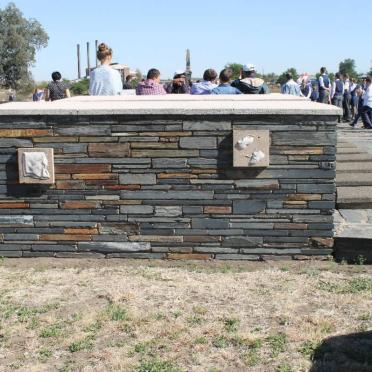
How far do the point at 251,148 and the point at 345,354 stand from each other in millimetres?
2094

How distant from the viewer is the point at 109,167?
18.1 ft

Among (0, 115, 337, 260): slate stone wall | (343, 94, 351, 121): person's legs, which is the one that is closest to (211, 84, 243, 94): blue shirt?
(0, 115, 337, 260): slate stone wall

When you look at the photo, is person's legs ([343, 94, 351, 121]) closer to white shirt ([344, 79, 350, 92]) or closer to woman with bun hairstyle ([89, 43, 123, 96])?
white shirt ([344, 79, 350, 92])

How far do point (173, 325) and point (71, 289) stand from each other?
1.14 m

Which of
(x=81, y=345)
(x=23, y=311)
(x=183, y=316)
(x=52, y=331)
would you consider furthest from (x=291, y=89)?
(x=81, y=345)

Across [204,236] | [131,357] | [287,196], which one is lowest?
[131,357]

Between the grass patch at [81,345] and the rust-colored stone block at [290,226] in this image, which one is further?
the rust-colored stone block at [290,226]

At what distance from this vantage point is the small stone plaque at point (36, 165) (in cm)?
545

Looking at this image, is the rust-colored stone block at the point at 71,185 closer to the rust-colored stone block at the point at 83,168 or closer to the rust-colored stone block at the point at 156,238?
the rust-colored stone block at the point at 83,168

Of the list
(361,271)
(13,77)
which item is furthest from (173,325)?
(13,77)

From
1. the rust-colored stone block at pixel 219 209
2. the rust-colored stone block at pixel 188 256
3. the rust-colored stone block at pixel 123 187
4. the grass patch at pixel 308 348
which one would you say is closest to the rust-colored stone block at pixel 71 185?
the rust-colored stone block at pixel 123 187

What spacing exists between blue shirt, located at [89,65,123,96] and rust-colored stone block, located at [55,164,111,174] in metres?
2.04

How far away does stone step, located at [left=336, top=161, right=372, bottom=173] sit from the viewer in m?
7.48

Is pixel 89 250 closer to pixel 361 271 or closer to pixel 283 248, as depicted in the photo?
pixel 283 248
